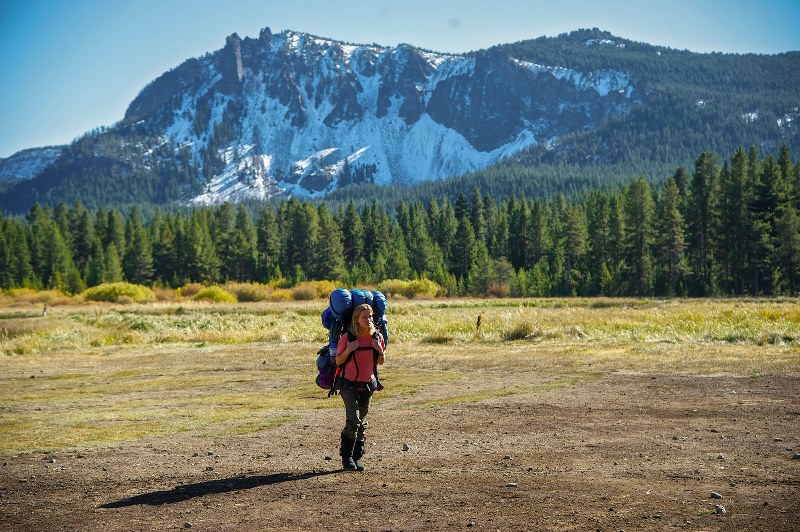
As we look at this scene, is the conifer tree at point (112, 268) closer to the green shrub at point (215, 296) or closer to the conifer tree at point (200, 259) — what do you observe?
the conifer tree at point (200, 259)

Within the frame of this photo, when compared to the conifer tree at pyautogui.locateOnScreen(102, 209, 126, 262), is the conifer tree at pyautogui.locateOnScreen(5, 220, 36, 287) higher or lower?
lower

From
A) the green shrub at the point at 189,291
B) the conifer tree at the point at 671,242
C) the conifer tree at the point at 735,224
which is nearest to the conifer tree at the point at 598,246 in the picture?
the conifer tree at the point at 671,242

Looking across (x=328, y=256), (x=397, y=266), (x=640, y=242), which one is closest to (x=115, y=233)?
(x=328, y=256)

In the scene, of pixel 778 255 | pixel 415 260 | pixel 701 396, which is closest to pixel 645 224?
pixel 778 255

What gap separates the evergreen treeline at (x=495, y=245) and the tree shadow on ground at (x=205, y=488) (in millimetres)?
71128

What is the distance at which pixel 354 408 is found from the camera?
11.8m

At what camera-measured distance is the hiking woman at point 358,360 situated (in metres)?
11.7

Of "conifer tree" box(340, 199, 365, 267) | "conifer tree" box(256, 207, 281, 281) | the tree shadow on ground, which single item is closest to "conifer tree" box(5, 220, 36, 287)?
"conifer tree" box(256, 207, 281, 281)

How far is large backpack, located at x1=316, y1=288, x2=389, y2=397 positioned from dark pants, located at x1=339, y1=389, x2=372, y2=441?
0.71ft

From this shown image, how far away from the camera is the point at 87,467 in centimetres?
1268

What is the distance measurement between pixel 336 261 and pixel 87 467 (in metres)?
105

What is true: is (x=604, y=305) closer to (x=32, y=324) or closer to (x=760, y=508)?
(x=32, y=324)

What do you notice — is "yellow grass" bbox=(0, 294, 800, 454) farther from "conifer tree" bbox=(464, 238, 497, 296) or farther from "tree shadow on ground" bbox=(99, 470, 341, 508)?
"conifer tree" bbox=(464, 238, 497, 296)

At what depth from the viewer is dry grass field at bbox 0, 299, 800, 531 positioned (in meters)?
9.60
